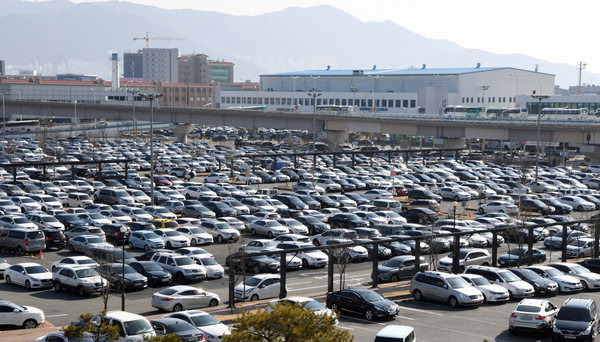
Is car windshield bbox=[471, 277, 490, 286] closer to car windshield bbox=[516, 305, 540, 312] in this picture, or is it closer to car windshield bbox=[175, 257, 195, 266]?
car windshield bbox=[516, 305, 540, 312]

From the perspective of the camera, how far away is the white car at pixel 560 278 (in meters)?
29.8

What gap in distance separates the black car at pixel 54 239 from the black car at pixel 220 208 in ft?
39.2

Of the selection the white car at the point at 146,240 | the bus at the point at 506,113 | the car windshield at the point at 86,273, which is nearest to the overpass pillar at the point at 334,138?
the bus at the point at 506,113

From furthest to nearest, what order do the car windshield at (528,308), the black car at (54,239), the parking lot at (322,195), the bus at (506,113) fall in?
the bus at (506,113), the black car at (54,239), the parking lot at (322,195), the car windshield at (528,308)

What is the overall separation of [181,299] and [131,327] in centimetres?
566

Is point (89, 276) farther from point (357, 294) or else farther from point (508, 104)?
point (508, 104)

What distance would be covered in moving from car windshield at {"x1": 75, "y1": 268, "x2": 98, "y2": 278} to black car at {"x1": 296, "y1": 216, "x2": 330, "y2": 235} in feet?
53.9

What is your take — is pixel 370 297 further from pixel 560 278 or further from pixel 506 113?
pixel 506 113

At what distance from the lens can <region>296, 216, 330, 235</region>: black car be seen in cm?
4369

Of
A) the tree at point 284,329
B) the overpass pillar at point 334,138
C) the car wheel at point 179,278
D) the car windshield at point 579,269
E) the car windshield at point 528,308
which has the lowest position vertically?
the car wheel at point 179,278

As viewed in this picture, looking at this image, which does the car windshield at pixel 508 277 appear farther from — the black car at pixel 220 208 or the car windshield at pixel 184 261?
the black car at pixel 220 208

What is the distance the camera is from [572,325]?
22.3 metres

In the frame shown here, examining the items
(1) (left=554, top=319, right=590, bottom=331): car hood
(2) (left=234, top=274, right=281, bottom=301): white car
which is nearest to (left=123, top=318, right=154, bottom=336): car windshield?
(2) (left=234, top=274, right=281, bottom=301): white car

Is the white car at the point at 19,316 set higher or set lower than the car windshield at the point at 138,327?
lower
